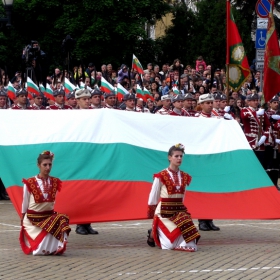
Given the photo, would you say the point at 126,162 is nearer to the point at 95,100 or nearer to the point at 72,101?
the point at 95,100

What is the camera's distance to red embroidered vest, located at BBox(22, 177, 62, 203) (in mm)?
10750

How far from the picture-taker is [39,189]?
10.8 meters

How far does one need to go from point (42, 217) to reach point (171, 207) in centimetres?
162

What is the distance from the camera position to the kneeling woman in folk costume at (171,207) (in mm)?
11086

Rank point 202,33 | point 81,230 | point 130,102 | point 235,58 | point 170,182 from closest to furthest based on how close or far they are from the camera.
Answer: point 170,182 < point 81,230 < point 130,102 < point 235,58 < point 202,33

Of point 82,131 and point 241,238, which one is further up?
point 82,131

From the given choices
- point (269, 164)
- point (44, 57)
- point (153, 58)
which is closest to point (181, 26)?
point (153, 58)

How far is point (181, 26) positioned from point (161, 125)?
3896cm

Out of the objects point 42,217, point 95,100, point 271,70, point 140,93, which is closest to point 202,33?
point 140,93

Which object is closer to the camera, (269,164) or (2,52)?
(269,164)

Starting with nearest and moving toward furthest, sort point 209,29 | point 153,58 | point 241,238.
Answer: point 241,238 < point 209,29 < point 153,58

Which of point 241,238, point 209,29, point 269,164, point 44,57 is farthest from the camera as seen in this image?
point 209,29

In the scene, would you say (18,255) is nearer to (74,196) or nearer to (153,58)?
(74,196)

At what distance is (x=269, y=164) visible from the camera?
18.5 meters
